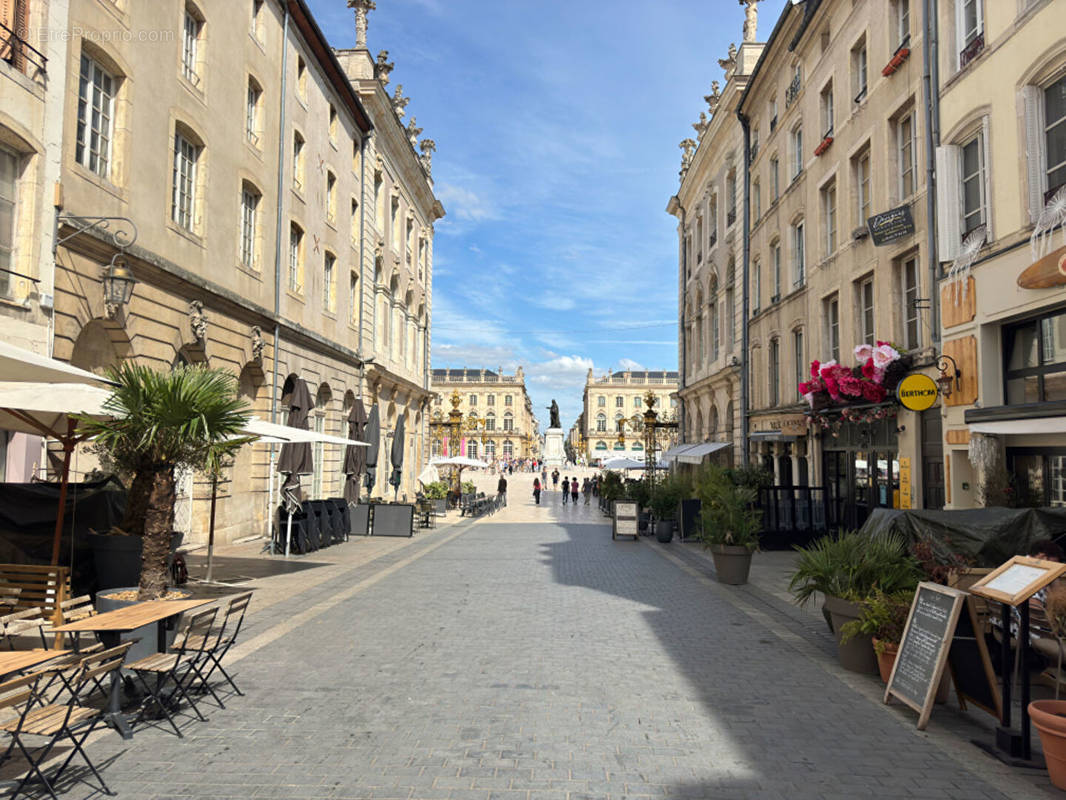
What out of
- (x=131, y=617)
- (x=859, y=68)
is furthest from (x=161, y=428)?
(x=859, y=68)

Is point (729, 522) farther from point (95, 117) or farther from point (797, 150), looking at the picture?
point (797, 150)

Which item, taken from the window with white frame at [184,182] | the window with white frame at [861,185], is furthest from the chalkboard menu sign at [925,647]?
the window with white frame at [184,182]

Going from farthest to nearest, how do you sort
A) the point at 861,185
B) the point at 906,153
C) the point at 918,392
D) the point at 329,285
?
the point at 329,285, the point at 861,185, the point at 906,153, the point at 918,392

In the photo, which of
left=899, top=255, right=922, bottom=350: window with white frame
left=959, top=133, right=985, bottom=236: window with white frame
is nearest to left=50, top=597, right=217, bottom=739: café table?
left=959, top=133, right=985, bottom=236: window with white frame

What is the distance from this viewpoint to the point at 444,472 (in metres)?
55.4

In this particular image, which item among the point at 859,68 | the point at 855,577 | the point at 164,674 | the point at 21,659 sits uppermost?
the point at 859,68

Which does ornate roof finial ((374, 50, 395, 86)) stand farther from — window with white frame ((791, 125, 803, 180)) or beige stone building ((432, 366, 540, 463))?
beige stone building ((432, 366, 540, 463))

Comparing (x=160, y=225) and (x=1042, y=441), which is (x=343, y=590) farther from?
(x=1042, y=441)

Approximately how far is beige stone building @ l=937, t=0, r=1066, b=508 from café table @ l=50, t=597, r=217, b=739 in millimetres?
9874

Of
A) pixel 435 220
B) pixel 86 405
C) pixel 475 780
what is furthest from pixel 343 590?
pixel 435 220

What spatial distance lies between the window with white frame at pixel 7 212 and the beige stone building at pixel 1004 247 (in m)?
13.8

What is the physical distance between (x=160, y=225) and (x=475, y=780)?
43.1 ft

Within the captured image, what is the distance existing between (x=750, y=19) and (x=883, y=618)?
3069 cm

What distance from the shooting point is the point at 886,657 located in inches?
254
